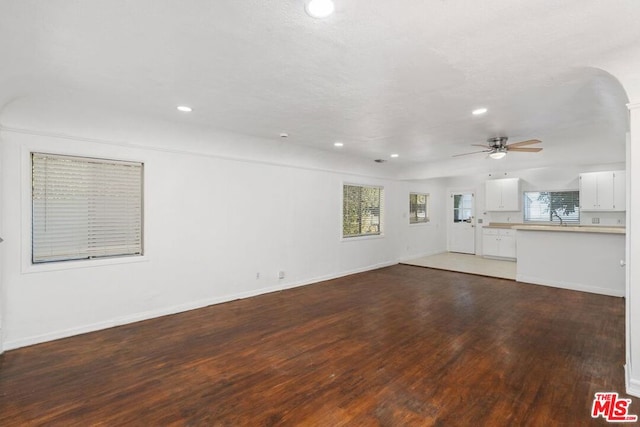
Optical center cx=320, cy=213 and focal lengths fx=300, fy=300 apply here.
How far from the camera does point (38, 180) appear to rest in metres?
3.26

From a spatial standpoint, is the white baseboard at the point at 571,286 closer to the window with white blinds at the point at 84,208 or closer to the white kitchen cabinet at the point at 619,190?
the white kitchen cabinet at the point at 619,190

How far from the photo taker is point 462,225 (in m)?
9.52

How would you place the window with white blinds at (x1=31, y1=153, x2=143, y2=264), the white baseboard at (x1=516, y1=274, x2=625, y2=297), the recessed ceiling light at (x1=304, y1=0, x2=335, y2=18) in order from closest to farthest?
the recessed ceiling light at (x1=304, y1=0, x2=335, y2=18), the window with white blinds at (x1=31, y1=153, x2=143, y2=264), the white baseboard at (x1=516, y1=274, x2=625, y2=297)

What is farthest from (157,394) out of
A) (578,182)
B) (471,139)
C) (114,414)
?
(578,182)

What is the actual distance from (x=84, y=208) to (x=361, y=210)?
5165mm

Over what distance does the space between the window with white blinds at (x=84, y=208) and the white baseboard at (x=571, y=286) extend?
6704 millimetres

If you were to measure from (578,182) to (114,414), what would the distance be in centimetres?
928

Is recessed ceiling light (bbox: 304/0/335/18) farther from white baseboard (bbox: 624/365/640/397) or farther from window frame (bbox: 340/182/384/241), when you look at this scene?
window frame (bbox: 340/182/384/241)

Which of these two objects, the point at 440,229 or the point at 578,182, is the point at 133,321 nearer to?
the point at 440,229

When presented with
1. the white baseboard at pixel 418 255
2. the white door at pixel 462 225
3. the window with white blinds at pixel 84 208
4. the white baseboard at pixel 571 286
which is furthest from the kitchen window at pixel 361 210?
the window with white blinds at pixel 84 208

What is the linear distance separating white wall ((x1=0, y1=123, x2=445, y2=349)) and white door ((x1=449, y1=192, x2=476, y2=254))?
4.44 metres

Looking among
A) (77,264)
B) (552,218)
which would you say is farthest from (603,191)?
(77,264)

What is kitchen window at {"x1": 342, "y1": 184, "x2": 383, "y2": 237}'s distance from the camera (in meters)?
6.70

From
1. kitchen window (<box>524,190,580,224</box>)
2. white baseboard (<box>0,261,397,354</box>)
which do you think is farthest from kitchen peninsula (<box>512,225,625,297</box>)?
white baseboard (<box>0,261,397,354</box>)
